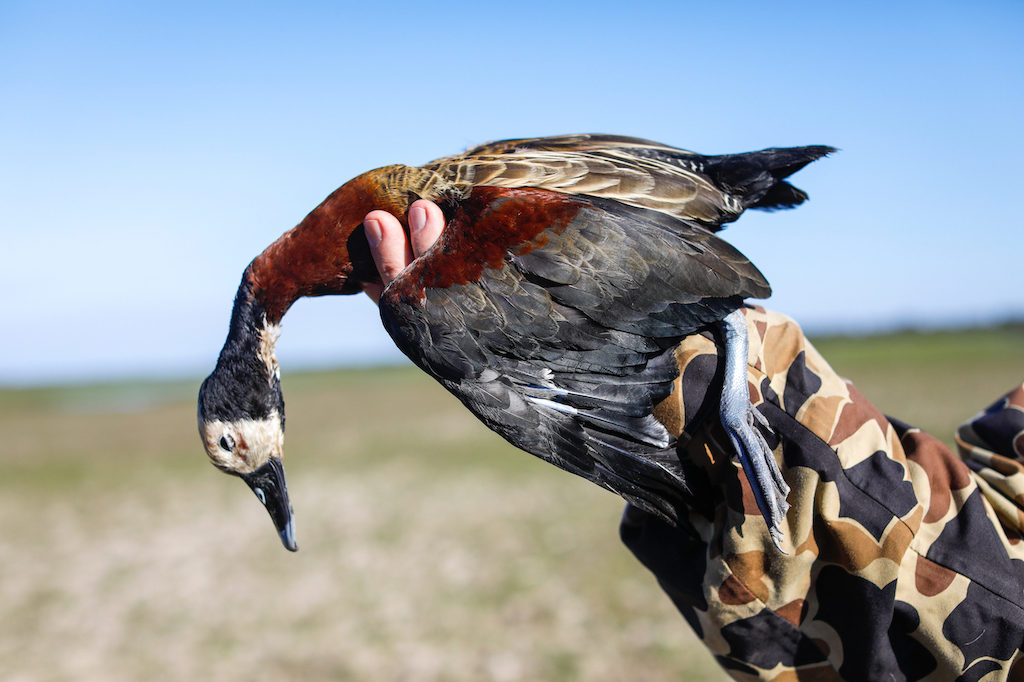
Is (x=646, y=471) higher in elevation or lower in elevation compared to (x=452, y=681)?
higher

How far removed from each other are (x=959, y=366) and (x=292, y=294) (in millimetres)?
38482

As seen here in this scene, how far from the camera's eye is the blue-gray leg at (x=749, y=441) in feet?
7.64

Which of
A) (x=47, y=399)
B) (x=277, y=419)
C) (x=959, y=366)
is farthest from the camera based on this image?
(x=47, y=399)

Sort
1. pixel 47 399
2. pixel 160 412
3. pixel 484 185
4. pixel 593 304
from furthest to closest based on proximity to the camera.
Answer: pixel 47 399 < pixel 160 412 < pixel 484 185 < pixel 593 304

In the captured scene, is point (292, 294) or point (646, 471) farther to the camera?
point (292, 294)

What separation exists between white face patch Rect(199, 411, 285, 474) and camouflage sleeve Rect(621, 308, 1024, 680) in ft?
7.38

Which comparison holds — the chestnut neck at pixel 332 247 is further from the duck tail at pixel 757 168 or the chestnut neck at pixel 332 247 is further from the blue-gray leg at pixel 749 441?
the blue-gray leg at pixel 749 441

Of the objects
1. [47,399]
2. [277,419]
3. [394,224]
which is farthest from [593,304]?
[47,399]

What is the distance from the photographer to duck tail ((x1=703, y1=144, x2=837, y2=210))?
127 inches

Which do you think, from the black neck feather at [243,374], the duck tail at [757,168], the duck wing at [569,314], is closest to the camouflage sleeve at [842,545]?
the duck wing at [569,314]

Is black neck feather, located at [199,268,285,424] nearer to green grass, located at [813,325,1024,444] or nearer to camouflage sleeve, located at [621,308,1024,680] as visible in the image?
camouflage sleeve, located at [621,308,1024,680]

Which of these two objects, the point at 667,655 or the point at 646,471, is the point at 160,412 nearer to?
the point at 667,655

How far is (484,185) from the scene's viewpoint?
3168mm

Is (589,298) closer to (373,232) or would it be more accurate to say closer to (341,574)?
(373,232)
